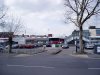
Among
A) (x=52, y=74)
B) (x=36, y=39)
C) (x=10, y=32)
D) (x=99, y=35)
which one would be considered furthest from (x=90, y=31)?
(x=52, y=74)

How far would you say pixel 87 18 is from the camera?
115 ft

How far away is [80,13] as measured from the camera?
1388 inches

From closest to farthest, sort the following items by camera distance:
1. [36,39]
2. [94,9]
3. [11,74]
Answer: [11,74] < [94,9] < [36,39]

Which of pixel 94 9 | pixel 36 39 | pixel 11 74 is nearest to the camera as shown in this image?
pixel 11 74

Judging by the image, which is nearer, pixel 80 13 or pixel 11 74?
pixel 11 74

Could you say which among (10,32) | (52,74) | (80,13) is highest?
(80,13)

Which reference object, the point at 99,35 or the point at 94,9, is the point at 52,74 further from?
the point at 99,35

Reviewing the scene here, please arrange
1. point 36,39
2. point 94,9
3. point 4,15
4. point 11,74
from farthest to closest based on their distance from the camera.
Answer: point 36,39, point 4,15, point 94,9, point 11,74

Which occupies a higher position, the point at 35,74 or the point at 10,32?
the point at 10,32

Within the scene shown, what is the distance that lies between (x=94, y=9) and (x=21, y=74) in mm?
23675

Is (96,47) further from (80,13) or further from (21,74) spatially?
(21,74)

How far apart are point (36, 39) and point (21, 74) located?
3959 inches

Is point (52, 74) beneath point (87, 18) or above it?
beneath

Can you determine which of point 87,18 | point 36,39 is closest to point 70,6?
point 87,18
